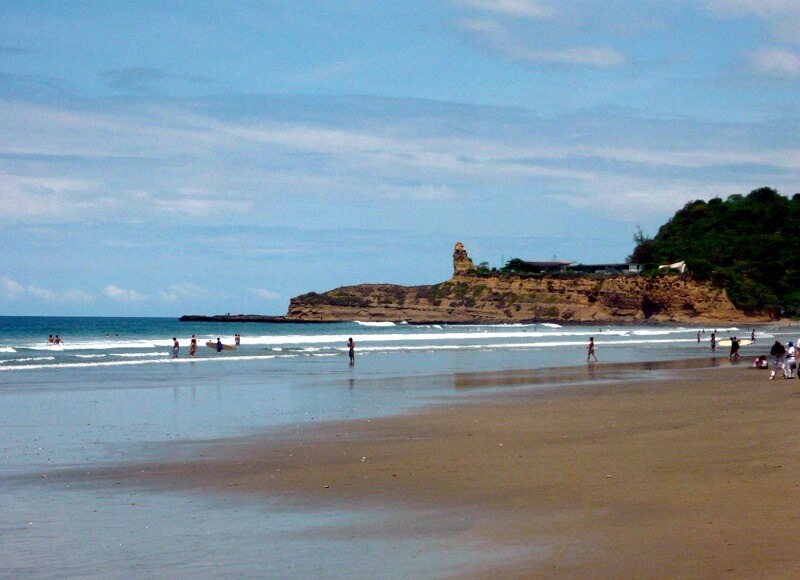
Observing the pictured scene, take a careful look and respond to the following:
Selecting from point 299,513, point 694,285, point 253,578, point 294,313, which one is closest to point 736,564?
point 253,578

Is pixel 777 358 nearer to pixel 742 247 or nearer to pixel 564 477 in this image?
pixel 564 477

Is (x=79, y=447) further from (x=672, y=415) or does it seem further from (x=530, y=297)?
(x=530, y=297)

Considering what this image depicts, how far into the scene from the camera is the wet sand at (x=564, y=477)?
7.87 m

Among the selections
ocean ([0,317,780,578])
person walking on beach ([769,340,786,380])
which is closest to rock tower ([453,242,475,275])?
ocean ([0,317,780,578])

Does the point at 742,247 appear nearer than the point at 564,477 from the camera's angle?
No

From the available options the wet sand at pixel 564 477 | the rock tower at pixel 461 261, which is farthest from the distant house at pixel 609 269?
the wet sand at pixel 564 477

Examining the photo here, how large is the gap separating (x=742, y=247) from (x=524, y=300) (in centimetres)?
3576

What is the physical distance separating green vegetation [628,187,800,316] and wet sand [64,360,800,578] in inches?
4714

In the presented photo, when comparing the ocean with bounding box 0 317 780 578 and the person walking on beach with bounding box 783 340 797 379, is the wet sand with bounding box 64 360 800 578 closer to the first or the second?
the ocean with bounding box 0 317 780 578

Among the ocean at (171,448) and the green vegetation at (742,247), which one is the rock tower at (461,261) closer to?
the green vegetation at (742,247)

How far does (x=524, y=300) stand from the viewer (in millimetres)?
148875

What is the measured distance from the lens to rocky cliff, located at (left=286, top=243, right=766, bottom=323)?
440ft

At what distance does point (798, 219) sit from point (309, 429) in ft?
499

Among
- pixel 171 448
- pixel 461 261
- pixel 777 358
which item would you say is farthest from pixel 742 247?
pixel 171 448
